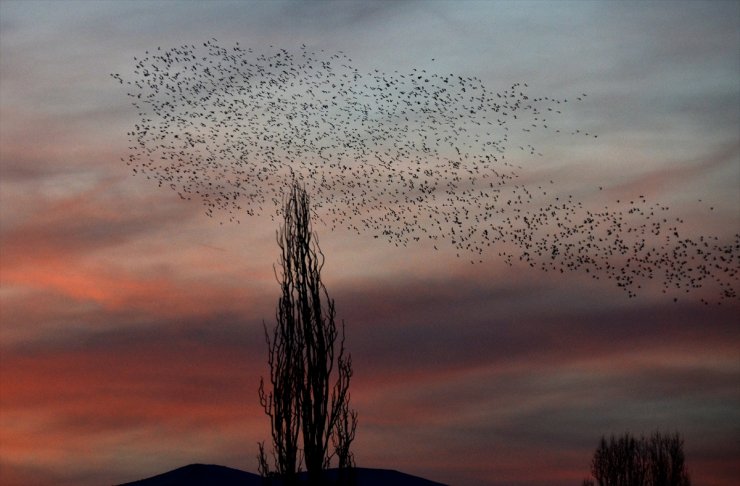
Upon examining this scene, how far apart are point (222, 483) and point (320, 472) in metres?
46.6

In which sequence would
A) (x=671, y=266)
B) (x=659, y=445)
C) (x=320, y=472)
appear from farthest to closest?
(x=659, y=445), (x=671, y=266), (x=320, y=472)

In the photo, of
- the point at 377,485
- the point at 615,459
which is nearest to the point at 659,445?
the point at 615,459

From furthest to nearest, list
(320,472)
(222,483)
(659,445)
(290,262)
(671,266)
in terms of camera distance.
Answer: (222,483)
(659,445)
(671,266)
(290,262)
(320,472)

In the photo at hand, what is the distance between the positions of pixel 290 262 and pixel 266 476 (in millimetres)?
4201

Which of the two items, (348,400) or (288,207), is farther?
(288,207)

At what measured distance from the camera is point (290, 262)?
66.7ft

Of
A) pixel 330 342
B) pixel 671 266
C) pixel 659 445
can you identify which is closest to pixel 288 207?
pixel 330 342

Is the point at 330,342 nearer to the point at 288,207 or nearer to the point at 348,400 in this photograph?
the point at 348,400

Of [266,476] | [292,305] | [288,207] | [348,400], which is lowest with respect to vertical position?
[266,476]

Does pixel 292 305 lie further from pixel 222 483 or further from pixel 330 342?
pixel 222 483

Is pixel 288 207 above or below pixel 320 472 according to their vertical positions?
above

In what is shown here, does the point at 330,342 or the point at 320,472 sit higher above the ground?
the point at 330,342

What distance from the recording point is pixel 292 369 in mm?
19766

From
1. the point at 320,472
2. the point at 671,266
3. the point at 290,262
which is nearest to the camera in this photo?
the point at 320,472
